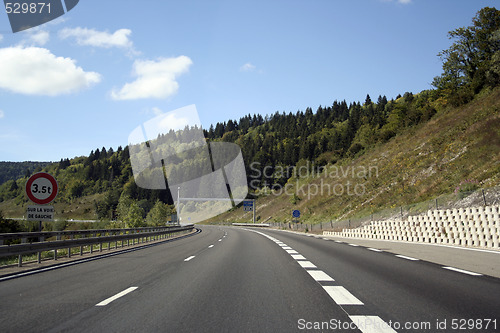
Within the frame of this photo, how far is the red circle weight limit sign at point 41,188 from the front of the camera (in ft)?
41.6

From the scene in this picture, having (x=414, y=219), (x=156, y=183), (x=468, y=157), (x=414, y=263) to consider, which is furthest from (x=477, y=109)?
(x=156, y=183)

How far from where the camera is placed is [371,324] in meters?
4.30

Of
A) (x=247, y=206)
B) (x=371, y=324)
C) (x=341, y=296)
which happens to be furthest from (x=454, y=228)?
(x=247, y=206)

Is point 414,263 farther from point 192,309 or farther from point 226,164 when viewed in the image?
point 226,164

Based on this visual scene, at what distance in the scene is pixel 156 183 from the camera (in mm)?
184500

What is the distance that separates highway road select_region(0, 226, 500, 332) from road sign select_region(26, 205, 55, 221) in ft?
12.6

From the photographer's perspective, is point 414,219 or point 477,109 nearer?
point 414,219

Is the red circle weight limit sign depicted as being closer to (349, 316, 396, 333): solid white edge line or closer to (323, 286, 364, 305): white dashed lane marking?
(323, 286, 364, 305): white dashed lane marking

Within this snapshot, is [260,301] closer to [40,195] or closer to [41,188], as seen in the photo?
[40,195]

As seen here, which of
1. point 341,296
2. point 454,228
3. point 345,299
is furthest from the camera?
point 454,228

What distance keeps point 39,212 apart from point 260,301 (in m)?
9.88

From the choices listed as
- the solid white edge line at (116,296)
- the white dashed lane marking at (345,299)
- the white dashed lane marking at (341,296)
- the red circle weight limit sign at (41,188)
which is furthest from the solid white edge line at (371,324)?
the red circle weight limit sign at (41,188)

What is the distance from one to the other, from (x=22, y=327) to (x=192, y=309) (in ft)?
6.61

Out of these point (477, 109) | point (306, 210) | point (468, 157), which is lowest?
point (306, 210)
